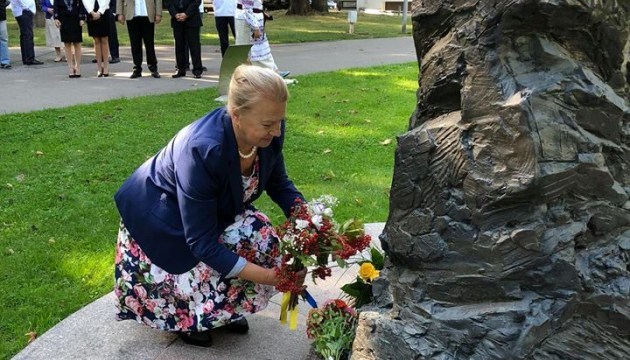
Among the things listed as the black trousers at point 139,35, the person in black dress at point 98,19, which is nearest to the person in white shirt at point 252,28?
the black trousers at point 139,35

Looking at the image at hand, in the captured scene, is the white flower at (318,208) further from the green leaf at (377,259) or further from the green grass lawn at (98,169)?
the green grass lawn at (98,169)

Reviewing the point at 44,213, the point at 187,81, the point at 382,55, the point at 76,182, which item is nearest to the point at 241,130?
the point at 44,213

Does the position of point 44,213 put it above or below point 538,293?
below

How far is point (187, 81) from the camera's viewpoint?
31.2 feet

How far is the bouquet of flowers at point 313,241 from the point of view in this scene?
A: 2480 mm

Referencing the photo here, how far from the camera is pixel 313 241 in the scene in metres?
2.47

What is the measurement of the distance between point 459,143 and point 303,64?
9.65 m

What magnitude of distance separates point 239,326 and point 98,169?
122 inches

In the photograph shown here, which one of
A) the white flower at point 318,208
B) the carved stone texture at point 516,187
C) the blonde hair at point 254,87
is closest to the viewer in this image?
the carved stone texture at point 516,187

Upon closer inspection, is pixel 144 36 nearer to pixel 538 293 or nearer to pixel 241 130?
pixel 241 130

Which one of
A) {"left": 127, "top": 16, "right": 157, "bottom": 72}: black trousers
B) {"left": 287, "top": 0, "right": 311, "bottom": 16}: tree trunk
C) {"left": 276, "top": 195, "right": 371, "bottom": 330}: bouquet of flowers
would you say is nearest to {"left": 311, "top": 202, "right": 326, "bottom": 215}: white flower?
{"left": 276, "top": 195, "right": 371, "bottom": 330}: bouquet of flowers

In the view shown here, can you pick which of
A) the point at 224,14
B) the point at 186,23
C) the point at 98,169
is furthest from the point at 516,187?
the point at 224,14

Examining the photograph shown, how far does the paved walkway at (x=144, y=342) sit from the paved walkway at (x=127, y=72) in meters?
5.18

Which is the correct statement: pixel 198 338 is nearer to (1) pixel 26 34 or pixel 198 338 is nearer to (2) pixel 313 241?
(2) pixel 313 241
